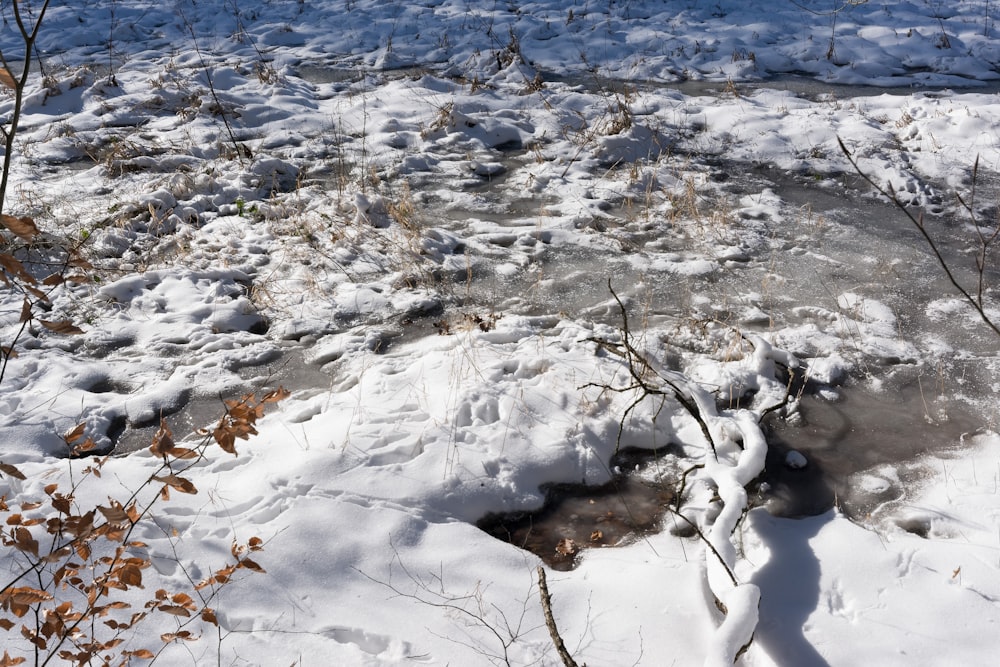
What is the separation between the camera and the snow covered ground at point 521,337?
8.80ft

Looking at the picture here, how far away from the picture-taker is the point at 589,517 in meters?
3.22

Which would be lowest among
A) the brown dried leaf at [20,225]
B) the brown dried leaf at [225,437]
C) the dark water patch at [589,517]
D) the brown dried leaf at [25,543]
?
the dark water patch at [589,517]

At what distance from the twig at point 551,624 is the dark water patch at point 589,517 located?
36 centimetres

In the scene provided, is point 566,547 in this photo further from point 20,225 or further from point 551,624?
point 20,225

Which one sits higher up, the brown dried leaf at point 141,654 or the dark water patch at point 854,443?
the brown dried leaf at point 141,654

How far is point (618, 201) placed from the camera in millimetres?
5949

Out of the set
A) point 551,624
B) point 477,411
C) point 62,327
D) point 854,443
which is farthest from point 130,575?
point 854,443

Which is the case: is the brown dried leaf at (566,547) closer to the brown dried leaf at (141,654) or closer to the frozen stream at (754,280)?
the frozen stream at (754,280)

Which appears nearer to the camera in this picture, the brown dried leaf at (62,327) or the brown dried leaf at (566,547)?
the brown dried leaf at (62,327)

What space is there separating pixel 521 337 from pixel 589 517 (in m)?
1.39

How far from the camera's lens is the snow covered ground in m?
2.68

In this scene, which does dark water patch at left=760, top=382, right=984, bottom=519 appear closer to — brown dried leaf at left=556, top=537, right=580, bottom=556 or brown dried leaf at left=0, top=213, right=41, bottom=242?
brown dried leaf at left=556, top=537, right=580, bottom=556

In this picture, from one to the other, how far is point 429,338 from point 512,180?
253cm

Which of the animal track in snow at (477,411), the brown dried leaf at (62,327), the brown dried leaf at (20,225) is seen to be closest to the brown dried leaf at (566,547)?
the animal track in snow at (477,411)
